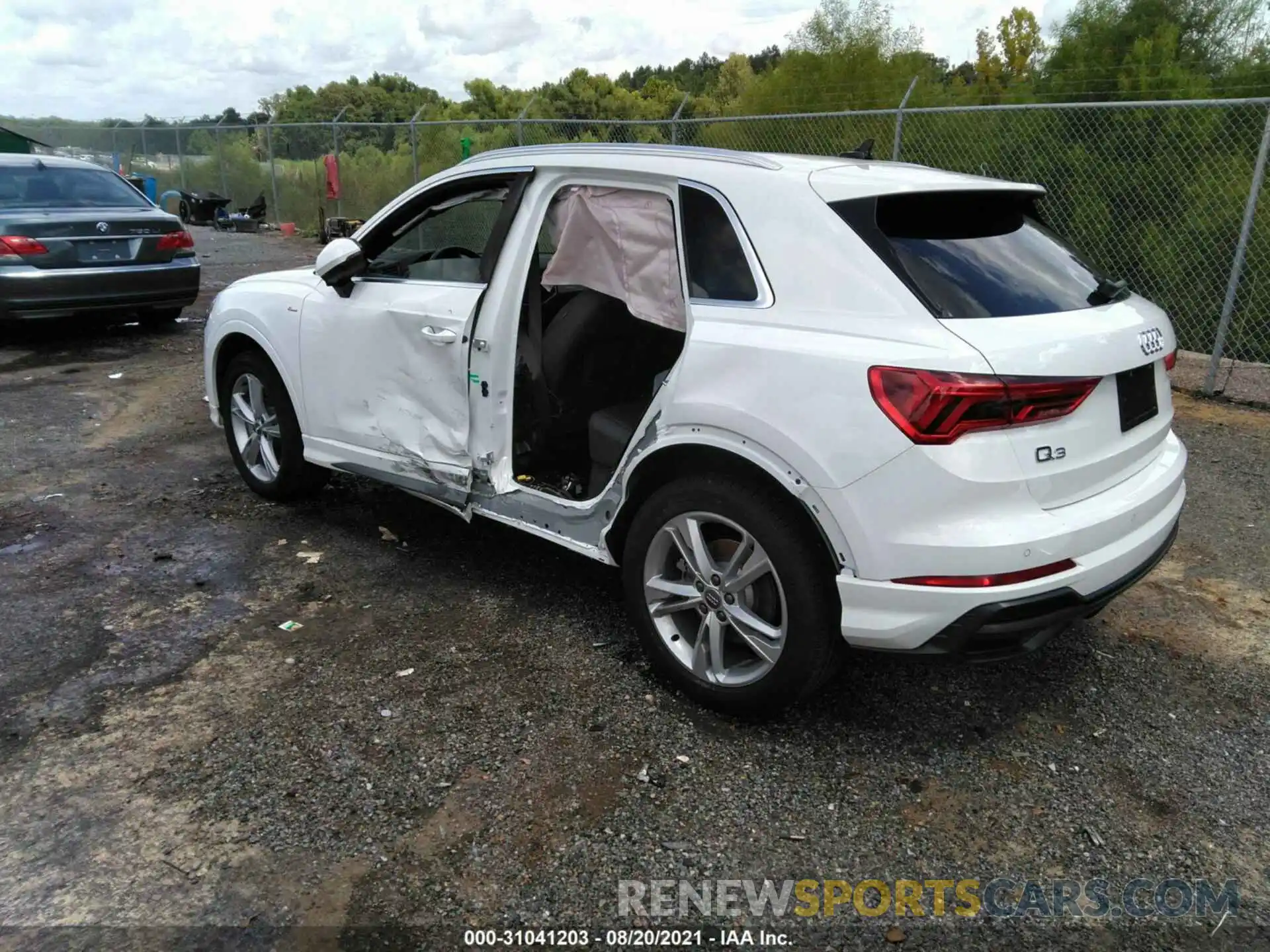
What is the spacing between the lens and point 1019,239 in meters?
3.14

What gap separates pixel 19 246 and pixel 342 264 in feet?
18.9

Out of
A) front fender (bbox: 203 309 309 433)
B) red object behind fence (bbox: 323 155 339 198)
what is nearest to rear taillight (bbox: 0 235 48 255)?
front fender (bbox: 203 309 309 433)

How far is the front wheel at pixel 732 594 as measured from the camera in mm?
2840

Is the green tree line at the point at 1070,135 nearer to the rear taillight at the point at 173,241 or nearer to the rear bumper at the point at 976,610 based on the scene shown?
the rear taillight at the point at 173,241

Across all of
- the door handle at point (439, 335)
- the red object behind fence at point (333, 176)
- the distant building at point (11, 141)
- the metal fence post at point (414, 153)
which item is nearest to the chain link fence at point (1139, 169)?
the metal fence post at point (414, 153)

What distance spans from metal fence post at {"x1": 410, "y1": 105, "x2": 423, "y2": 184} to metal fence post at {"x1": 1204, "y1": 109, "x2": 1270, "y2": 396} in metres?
11.3

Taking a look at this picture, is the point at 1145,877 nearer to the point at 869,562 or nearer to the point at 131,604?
the point at 869,562

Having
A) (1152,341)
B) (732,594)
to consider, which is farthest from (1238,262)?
(732,594)

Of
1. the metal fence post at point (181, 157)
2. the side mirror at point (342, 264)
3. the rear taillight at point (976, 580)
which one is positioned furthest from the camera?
the metal fence post at point (181, 157)

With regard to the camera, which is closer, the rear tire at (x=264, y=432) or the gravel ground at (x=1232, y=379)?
the rear tire at (x=264, y=432)

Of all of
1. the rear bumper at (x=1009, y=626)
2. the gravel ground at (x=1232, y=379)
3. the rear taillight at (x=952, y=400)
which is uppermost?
the rear taillight at (x=952, y=400)

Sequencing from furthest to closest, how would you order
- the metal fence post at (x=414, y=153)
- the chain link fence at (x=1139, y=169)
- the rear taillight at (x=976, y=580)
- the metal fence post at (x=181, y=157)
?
the metal fence post at (x=181, y=157)
the metal fence post at (x=414, y=153)
the chain link fence at (x=1139, y=169)
the rear taillight at (x=976, y=580)

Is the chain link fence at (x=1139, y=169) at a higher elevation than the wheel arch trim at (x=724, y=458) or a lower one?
higher

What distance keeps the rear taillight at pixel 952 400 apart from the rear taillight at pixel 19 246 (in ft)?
27.2
